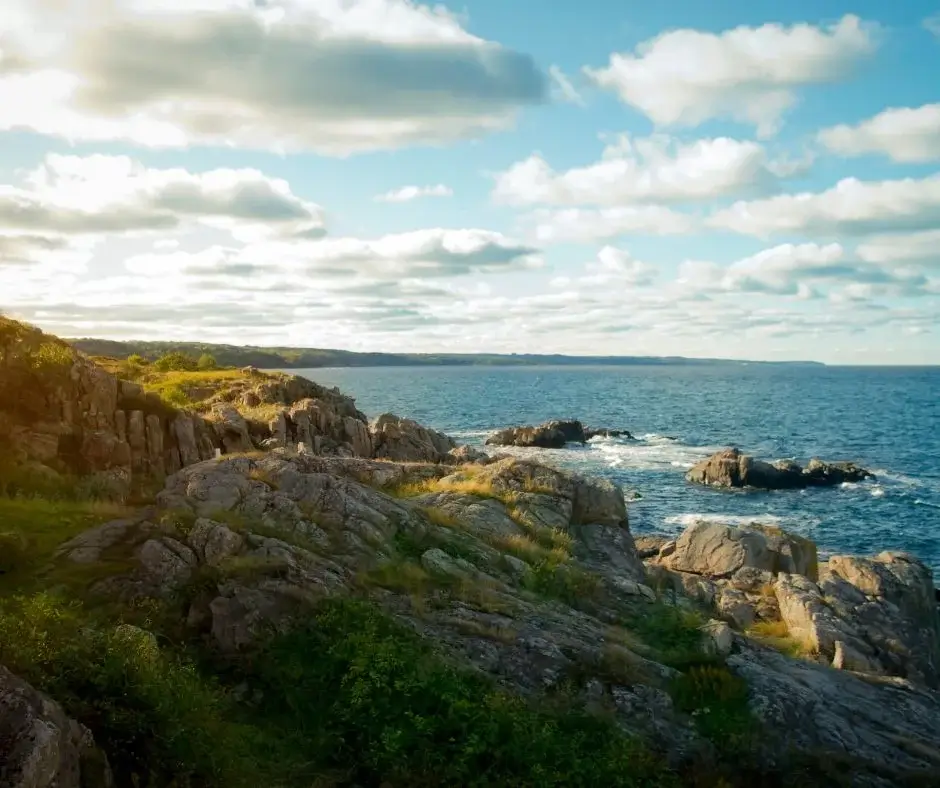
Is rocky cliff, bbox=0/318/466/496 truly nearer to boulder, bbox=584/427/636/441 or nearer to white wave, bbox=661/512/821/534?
white wave, bbox=661/512/821/534

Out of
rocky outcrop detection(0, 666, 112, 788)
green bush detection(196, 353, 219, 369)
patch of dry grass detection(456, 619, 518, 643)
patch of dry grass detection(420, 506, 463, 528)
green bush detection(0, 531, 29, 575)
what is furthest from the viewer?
green bush detection(196, 353, 219, 369)

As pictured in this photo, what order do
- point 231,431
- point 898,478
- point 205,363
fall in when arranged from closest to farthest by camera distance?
point 231,431 → point 205,363 → point 898,478

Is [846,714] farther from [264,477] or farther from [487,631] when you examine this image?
[264,477]

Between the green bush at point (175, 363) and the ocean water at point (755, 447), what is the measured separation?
39.5 metres

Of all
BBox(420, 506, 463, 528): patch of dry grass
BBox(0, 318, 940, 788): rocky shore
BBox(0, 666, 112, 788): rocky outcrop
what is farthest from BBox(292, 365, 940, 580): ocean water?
BBox(0, 666, 112, 788): rocky outcrop

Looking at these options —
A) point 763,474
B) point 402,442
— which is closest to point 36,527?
point 402,442

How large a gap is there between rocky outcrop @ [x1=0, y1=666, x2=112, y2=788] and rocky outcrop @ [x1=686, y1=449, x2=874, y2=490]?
72.2 metres

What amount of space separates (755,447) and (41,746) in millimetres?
102234

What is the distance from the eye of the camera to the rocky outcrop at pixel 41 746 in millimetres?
6266

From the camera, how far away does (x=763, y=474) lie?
7375 cm

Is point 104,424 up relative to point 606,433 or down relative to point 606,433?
up

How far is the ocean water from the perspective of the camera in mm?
57625

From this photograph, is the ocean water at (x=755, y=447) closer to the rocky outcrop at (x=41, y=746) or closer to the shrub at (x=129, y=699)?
the shrub at (x=129, y=699)

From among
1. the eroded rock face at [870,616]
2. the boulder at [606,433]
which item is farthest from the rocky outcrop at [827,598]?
the boulder at [606,433]
